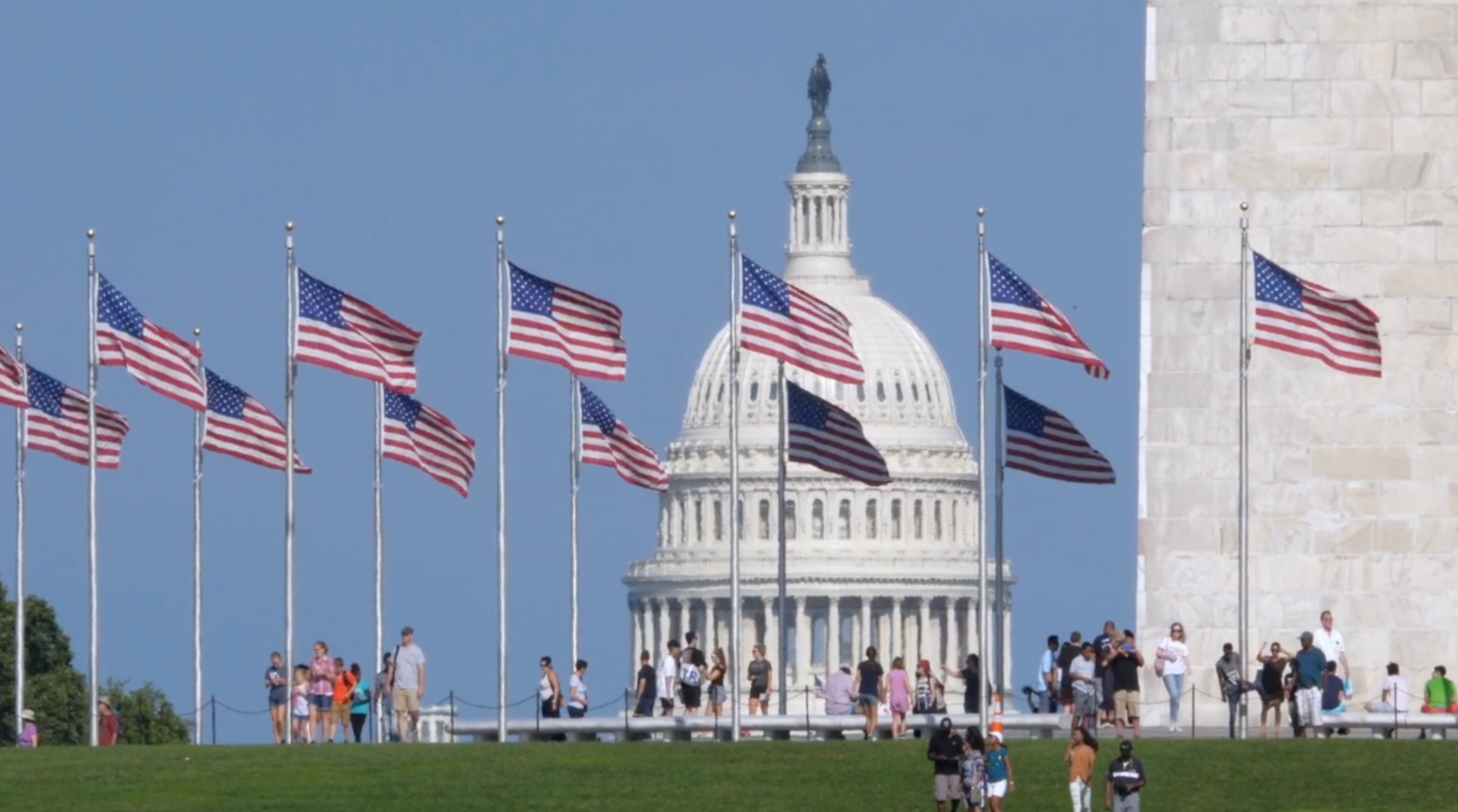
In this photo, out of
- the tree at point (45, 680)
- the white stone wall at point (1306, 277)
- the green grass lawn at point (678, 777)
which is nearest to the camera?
the green grass lawn at point (678, 777)

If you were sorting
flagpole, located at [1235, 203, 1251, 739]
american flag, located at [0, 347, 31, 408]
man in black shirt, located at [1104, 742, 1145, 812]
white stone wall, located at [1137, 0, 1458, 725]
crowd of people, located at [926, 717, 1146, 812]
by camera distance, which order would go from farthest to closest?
white stone wall, located at [1137, 0, 1458, 725] → american flag, located at [0, 347, 31, 408] → flagpole, located at [1235, 203, 1251, 739] → crowd of people, located at [926, 717, 1146, 812] → man in black shirt, located at [1104, 742, 1145, 812]

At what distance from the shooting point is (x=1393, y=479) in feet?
237

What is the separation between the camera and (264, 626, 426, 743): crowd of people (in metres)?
66.4

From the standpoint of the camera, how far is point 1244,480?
226ft

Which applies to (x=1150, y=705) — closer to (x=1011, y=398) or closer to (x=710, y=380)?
(x=1011, y=398)

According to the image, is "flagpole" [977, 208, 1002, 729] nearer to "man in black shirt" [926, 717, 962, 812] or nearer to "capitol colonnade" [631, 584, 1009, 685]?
"man in black shirt" [926, 717, 962, 812]

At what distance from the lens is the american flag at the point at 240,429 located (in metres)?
71.8

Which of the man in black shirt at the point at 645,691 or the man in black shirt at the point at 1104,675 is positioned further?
the man in black shirt at the point at 645,691

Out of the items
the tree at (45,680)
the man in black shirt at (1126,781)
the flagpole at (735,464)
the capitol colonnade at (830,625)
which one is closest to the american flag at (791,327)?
the flagpole at (735,464)

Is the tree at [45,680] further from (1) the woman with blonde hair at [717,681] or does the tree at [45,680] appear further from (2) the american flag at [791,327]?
(2) the american flag at [791,327]

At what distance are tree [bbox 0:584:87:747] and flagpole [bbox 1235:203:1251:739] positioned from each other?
108ft

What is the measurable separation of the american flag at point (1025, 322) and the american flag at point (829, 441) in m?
3.67

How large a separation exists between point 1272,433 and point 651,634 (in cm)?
12635

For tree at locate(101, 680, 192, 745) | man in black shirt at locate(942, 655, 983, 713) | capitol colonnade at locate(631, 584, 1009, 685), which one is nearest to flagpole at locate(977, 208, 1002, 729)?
man in black shirt at locate(942, 655, 983, 713)
